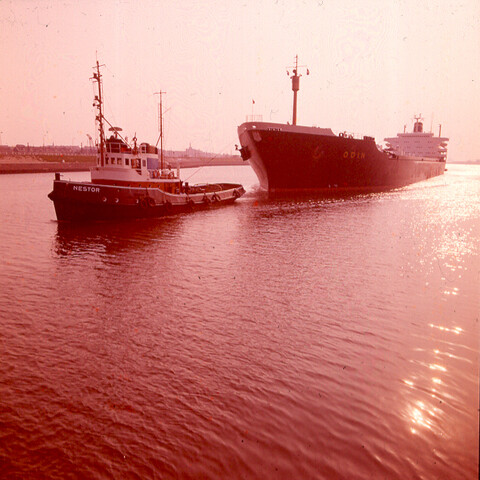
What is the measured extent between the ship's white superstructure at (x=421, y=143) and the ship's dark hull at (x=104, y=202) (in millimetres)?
82610

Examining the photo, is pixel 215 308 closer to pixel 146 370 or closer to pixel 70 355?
pixel 146 370

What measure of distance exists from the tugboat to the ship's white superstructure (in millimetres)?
80827

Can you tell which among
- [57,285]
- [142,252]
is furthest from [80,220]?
[57,285]

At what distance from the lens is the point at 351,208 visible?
3309 centimetres

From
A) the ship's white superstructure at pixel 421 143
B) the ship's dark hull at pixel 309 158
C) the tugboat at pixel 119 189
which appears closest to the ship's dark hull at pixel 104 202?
the tugboat at pixel 119 189

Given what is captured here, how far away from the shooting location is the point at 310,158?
40188 millimetres

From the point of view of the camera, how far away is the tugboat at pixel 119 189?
24.1 metres

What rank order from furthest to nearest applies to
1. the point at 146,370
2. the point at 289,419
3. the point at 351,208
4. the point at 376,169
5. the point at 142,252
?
the point at 376,169, the point at 351,208, the point at 142,252, the point at 146,370, the point at 289,419

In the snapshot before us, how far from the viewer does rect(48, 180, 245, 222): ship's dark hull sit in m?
23.9

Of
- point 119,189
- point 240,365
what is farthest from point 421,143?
point 240,365

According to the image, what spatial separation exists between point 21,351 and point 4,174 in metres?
86.4

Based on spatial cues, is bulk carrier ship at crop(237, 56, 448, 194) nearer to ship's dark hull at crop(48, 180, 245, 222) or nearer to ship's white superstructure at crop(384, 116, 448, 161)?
ship's dark hull at crop(48, 180, 245, 222)

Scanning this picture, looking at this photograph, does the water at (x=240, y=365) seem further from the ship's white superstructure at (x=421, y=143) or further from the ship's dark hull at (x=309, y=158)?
the ship's white superstructure at (x=421, y=143)

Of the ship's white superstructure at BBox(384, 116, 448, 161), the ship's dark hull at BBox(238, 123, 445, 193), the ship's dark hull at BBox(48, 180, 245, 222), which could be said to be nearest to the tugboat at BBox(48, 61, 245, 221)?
the ship's dark hull at BBox(48, 180, 245, 222)
